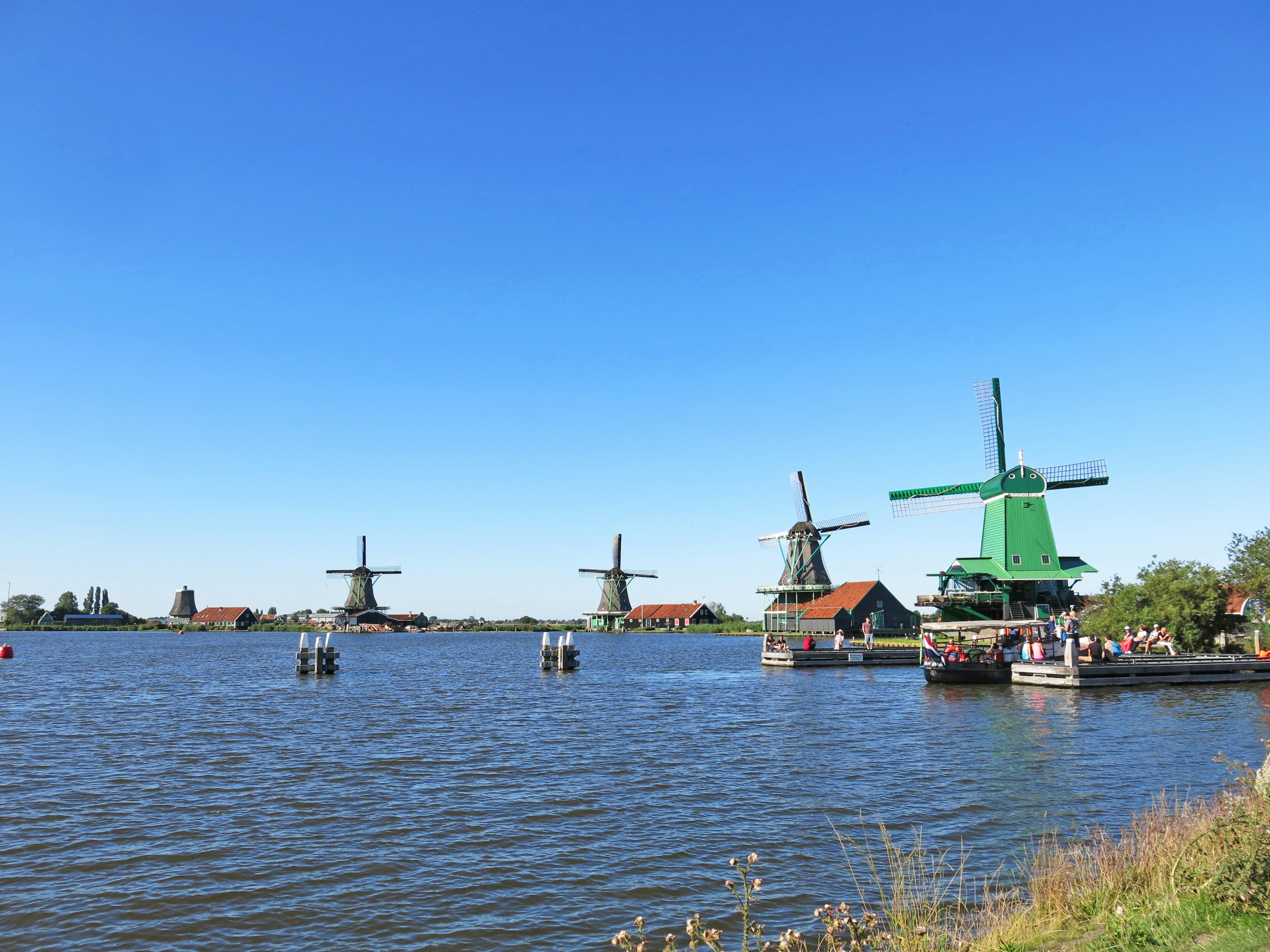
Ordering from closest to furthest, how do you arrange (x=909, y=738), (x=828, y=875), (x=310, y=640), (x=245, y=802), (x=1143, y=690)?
(x=828, y=875)
(x=245, y=802)
(x=909, y=738)
(x=1143, y=690)
(x=310, y=640)

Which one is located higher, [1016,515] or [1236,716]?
[1016,515]

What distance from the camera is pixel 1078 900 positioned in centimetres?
846

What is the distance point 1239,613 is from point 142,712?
5670 cm

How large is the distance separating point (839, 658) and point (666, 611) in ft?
247

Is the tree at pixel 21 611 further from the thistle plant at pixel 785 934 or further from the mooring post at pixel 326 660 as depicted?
the thistle plant at pixel 785 934

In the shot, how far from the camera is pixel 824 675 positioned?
46.2 meters

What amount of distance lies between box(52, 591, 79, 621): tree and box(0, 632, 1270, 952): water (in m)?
155

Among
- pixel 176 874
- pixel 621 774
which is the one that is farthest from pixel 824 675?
pixel 176 874

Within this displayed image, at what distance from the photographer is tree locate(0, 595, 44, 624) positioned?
527ft

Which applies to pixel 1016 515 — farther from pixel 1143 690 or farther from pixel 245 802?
pixel 245 802

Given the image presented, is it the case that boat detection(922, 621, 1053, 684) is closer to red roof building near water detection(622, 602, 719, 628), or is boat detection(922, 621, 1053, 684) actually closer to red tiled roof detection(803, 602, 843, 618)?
red tiled roof detection(803, 602, 843, 618)

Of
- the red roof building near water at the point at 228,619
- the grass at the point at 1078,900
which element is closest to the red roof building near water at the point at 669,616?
the red roof building near water at the point at 228,619

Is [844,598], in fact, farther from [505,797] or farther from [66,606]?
[66,606]

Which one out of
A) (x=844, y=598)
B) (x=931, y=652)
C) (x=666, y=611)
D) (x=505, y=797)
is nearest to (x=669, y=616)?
(x=666, y=611)
